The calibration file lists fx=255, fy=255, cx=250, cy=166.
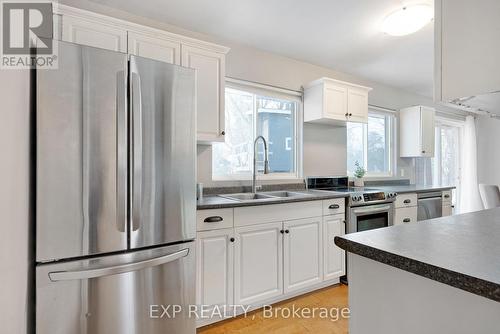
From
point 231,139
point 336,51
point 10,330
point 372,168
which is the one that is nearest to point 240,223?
point 231,139

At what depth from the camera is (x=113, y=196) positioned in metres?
1.32

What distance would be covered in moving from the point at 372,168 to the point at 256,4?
3.05m

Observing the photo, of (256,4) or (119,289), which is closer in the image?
(119,289)

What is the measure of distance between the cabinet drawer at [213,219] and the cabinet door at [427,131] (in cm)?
354

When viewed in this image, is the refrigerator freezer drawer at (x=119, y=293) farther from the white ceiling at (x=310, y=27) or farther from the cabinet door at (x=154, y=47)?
the white ceiling at (x=310, y=27)

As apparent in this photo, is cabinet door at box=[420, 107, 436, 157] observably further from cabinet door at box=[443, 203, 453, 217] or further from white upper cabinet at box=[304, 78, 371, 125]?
white upper cabinet at box=[304, 78, 371, 125]

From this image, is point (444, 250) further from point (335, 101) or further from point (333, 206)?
point (335, 101)

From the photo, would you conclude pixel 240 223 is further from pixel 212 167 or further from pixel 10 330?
pixel 10 330

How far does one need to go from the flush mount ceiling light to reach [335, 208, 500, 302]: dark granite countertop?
73.8 inches

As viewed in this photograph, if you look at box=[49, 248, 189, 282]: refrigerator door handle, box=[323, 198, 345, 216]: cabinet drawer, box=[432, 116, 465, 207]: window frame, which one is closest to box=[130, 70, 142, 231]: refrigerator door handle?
box=[49, 248, 189, 282]: refrigerator door handle

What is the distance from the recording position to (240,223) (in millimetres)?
1965

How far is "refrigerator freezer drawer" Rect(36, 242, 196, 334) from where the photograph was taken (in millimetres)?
1198

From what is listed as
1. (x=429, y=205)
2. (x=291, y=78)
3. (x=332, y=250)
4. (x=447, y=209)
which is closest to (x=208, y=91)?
(x=291, y=78)

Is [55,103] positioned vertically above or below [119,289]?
above
